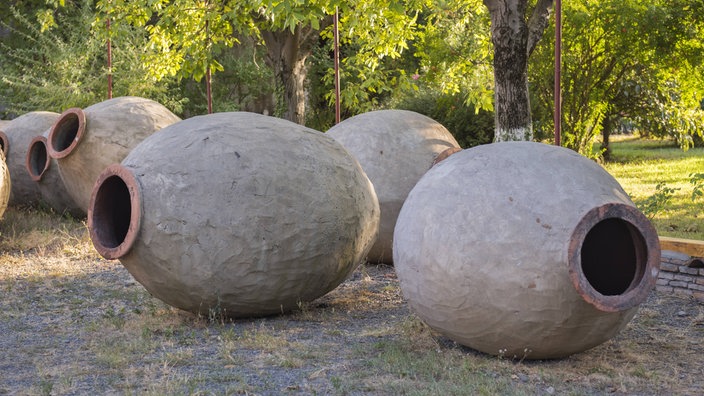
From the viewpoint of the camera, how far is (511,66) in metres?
9.83

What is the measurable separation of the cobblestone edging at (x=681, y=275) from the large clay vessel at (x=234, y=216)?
2.81 m

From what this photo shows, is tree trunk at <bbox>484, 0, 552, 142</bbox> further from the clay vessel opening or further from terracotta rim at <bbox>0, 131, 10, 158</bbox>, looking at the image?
terracotta rim at <bbox>0, 131, 10, 158</bbox>

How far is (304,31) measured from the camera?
15.9 metres

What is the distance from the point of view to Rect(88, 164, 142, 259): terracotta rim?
609 centimetres

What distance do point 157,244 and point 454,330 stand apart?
7.14ft

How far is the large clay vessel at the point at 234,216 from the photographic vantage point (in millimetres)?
6078

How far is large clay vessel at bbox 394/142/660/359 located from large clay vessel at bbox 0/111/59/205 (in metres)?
8.34

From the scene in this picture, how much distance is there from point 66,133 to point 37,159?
1.34 meters

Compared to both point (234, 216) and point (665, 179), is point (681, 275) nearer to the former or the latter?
point (234, 216)

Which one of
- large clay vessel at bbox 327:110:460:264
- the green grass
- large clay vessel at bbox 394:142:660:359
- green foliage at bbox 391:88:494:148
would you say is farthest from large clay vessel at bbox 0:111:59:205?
large clay vessel at bbox 394:142:660:359

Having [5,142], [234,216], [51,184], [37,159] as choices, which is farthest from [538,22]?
[5,142]

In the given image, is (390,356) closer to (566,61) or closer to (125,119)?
(125,119)

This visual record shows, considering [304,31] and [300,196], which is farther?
[304,31]

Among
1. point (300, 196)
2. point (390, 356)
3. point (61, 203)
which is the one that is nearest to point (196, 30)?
point (61, 203)
